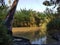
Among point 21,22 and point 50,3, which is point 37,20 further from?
point 50,3

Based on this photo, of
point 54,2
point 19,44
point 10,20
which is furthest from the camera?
point 54,2

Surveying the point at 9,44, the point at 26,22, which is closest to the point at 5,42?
the point at 9,44

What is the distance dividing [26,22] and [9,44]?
25686 mm

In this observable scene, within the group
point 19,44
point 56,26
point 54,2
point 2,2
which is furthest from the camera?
point 56,26

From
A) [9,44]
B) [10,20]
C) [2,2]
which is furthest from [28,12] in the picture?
[9,44]

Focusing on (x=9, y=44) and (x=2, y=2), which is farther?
(x=2, y=2)

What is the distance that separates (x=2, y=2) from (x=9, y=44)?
825 centimetres

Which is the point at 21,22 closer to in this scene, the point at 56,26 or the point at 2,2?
the point at 56,26

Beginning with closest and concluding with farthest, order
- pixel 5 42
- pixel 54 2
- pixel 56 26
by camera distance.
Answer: pixel 5 42 < pixel 54 2 < pixel 56 26

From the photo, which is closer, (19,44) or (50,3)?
(19,44)

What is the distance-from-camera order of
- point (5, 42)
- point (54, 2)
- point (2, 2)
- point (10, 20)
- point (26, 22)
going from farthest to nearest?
point (26, 22) < point (54, 2) < point (2, 2) < point (10, 20) < point (5, 42)

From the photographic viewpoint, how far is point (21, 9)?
32.4 meters

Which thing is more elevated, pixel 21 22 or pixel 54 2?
pixel 54 2

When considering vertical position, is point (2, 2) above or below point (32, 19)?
above
